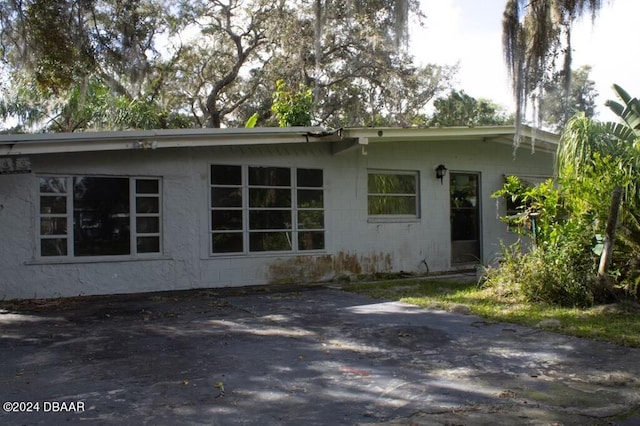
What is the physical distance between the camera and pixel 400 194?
11773 mm

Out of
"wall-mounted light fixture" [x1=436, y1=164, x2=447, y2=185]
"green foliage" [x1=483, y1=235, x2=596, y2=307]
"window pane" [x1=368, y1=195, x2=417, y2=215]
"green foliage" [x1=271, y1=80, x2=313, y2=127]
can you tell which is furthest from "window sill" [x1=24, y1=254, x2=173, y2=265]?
"wall-mounted light fixture" [x1=436, y1=164, x2=447, y2=185]

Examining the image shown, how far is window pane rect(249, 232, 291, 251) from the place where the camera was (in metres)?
10.2

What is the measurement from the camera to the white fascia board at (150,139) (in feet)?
25.2

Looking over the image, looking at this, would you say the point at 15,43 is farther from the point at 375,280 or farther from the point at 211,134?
the point at 375,280

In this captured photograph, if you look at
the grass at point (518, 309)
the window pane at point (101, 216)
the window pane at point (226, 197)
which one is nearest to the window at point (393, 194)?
the grass at point (518, 309)

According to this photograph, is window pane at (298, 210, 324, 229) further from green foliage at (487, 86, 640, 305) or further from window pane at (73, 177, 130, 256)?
green foliage at (487, 86, 640, 305)

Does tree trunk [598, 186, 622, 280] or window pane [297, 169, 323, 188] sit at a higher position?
window pane [297, 169, 323, 188]

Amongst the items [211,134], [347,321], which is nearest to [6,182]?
[211,134]

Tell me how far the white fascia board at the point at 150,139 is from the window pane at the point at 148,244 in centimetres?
164

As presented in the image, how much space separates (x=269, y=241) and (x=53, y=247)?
3651mm

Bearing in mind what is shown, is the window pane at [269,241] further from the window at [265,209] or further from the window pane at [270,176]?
the window pane at [270,176]

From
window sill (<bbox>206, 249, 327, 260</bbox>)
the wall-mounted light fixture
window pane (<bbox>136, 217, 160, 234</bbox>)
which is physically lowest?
window sill (<bbox>206, 249, 327, 260</bbox>)

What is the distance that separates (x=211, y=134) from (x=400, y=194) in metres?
4.57

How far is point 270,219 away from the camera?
10.3 meters
